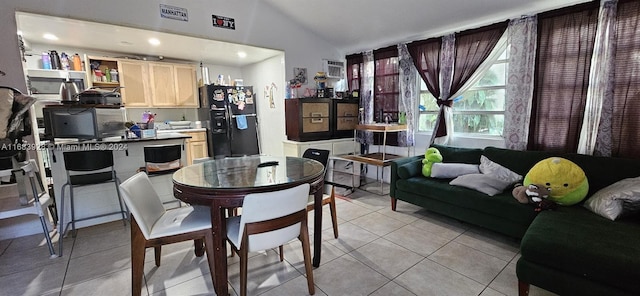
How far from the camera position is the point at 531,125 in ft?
9.32

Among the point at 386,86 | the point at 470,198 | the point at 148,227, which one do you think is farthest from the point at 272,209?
the point at 386,86

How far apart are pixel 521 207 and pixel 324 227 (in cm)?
177

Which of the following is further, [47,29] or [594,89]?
A: [47,29]

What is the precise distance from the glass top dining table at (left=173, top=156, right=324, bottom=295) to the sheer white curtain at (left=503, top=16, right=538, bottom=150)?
2334mm

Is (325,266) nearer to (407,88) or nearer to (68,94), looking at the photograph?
(407,88)

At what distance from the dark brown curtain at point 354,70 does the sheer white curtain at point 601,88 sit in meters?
2.82

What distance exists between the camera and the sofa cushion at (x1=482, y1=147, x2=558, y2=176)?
8.71 feet

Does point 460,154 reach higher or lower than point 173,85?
lower

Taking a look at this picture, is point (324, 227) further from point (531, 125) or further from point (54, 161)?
point (54, 161)

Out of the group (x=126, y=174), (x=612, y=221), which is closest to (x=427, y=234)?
(x=612, y=221)

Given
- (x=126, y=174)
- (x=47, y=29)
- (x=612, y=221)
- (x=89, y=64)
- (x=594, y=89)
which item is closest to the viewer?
(x=612, y=221)

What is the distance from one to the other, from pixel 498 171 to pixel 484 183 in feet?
1.05

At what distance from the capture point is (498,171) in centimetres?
274

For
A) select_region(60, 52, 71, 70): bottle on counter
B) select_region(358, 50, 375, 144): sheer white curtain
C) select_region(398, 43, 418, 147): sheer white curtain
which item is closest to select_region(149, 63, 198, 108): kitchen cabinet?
select_region(60, 52, 71, 70): bottle on counter
